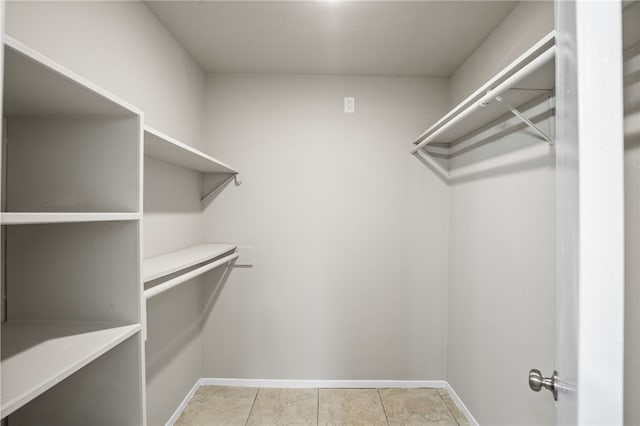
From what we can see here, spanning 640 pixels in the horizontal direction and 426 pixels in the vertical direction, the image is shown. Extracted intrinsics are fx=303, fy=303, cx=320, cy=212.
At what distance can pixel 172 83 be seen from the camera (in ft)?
5.96

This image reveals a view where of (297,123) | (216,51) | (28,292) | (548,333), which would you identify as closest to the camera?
(28,292)

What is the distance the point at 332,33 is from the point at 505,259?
5.18 ft

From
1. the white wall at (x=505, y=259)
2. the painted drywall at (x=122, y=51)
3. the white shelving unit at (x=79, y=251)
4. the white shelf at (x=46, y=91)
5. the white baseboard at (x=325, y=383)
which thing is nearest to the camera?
the white shelf at (x=46, y=91)

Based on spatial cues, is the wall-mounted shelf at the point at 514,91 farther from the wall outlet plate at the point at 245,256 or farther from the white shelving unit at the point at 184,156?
the wall outlet plate at the point at 245,256

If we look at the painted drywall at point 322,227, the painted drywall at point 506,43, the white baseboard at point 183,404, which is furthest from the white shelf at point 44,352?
the painted drywall at point 506,43

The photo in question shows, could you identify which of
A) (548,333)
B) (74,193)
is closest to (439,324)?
(548,333)

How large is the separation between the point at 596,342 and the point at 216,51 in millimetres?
2257

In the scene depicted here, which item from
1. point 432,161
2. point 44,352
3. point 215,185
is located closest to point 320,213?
point 215,185

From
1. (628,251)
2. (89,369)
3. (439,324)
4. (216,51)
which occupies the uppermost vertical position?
(216,51)

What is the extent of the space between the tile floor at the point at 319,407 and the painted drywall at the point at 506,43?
6.95 feet

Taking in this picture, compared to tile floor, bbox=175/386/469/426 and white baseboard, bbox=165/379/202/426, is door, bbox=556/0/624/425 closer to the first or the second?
tile floor, bbox=175/386/469/426

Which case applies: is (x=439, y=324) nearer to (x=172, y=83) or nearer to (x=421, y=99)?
(x=421, y=99)

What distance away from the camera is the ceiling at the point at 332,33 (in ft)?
5.07

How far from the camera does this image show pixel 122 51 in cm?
138
